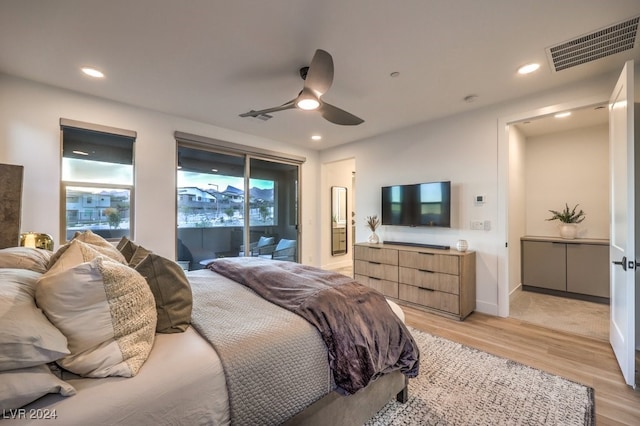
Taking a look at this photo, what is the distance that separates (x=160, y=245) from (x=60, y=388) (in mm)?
3066

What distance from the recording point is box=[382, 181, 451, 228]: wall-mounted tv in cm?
368

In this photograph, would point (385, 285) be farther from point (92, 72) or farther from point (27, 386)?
point (92, 72)

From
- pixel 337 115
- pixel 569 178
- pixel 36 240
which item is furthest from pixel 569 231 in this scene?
pixel 36 240

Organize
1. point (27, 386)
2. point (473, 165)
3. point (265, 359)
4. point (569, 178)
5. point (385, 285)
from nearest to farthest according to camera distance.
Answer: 1. point (27, 386)
2. point (265, 359)
3. point (473, 165)
4. point (385, 285)
5. point (569, 178)

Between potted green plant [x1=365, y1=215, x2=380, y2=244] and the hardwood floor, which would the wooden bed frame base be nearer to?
the hardwood floor

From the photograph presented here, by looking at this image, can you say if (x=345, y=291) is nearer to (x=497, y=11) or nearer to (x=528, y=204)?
(x=497, y=11)

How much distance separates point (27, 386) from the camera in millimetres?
790

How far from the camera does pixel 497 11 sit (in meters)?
1.81

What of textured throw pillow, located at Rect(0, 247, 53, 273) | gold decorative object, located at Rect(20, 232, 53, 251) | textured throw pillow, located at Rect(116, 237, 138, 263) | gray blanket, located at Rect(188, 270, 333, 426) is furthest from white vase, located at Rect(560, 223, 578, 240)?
gold decorative object, located at Rect(20, 232, 53, 251)

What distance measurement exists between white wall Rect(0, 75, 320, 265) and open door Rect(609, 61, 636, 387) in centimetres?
436

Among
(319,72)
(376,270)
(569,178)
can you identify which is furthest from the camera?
(569,178)

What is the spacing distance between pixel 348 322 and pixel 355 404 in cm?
47

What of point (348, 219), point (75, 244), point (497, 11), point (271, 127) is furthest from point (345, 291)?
point (348, 219)

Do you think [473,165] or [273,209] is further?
[273,209]
